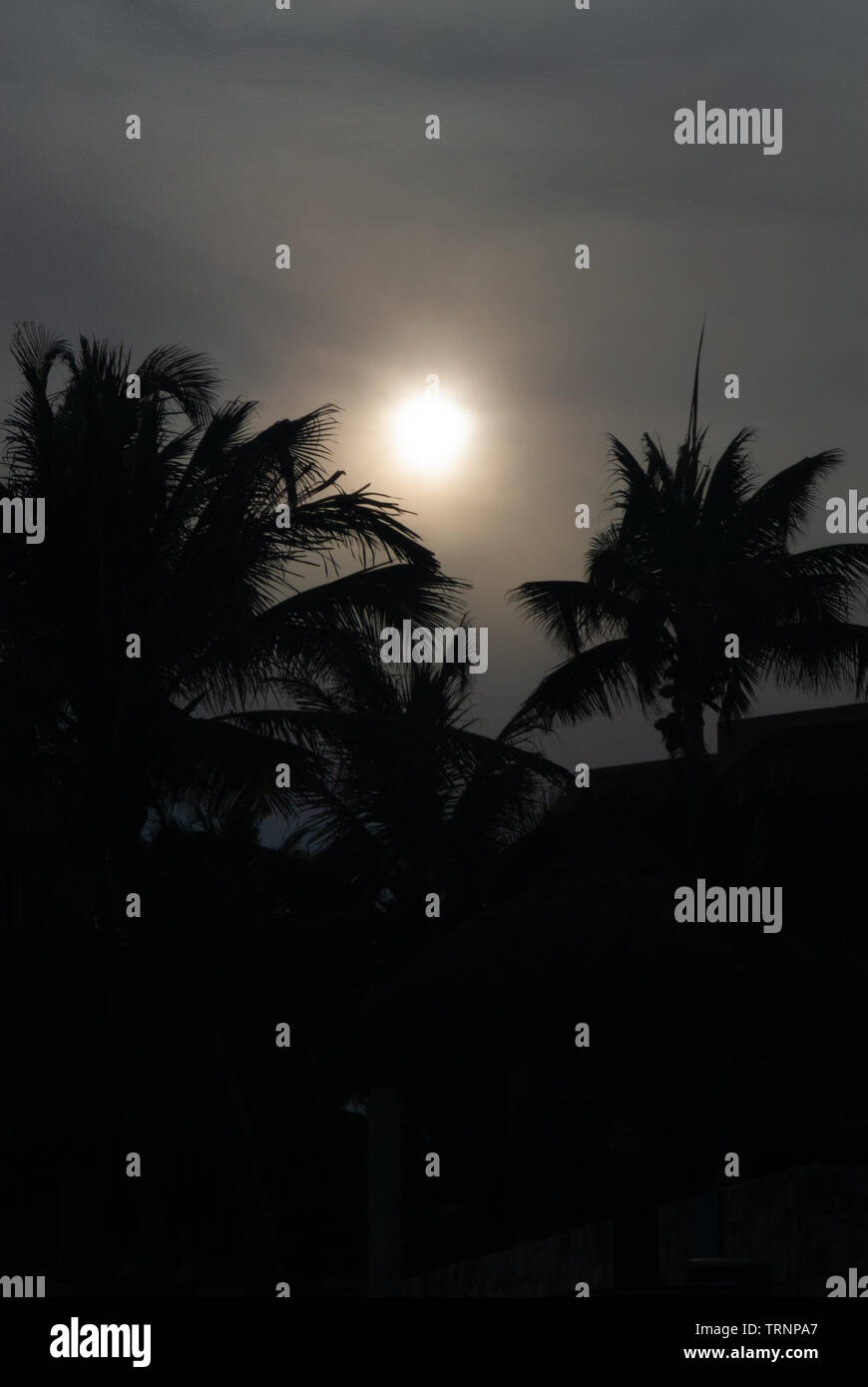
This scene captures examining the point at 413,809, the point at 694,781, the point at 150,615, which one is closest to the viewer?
the point at 150,615

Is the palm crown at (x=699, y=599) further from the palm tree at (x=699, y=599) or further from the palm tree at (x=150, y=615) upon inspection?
the palm tree at (x=150, y=615)

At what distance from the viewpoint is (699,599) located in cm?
2355

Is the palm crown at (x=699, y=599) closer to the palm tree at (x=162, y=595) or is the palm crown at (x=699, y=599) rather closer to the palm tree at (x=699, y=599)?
the palm tree at (x=699, y=599)

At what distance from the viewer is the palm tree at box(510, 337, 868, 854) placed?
2294 centimetres

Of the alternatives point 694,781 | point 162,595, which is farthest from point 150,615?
point 694,781

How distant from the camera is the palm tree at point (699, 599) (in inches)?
903

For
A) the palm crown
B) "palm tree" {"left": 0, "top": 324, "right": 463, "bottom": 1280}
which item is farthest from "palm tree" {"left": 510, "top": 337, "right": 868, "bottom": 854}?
"palm tree" {"left": 0, "top": 324, "right": 463, "bottom": 1280}

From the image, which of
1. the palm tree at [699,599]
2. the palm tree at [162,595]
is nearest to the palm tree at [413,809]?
the palm tree at [699,599]

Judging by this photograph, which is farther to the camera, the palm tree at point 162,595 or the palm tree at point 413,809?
the palm tree at point 413,809

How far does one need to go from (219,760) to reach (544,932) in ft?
13.0

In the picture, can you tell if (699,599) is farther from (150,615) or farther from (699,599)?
(150,615)

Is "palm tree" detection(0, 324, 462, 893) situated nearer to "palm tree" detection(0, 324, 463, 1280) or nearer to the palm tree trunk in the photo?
"palm tree" detection(0, 324, 463, 1280)
